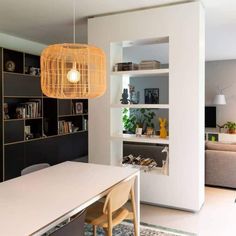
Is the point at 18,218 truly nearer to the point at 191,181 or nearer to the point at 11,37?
the point at 191,181

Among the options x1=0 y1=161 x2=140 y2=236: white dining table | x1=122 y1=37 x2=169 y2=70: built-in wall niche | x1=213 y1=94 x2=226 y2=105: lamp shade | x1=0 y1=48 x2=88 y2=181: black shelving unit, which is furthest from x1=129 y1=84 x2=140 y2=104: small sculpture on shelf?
x1=213 y1=94 x2=226 y2=105: lamp shade

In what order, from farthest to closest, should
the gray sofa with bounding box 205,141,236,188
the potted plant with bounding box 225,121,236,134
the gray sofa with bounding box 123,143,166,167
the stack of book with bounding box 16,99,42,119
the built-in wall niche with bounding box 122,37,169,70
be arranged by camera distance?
the potted plant with bounding box 225,121,236,134 → the built-in wall niche with bounding box 122,37,169,70 → the stack of book with bounding box 16,99,42,119 → the gray sofa with bounding box 123,143,166,167 → the gray sofa with bounding box 205,141,236,188

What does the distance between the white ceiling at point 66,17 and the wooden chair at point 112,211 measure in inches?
89.9

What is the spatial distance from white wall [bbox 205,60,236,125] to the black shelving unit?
12.4 feet

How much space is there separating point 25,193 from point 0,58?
320 centimetres

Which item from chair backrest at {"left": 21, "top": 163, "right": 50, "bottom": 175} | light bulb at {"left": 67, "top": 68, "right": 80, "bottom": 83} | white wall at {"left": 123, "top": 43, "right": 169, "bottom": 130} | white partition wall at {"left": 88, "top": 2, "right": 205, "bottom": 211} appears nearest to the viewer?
light bulb at {"left": 67, "top": 68, "right": 80, "bottom": 83}

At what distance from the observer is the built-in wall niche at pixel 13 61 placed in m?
4.82

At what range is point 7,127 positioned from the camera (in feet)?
15.3

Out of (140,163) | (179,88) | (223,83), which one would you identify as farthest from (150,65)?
(223,83)

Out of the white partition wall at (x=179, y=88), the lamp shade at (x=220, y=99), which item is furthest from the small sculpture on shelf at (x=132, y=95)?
the lamp shade at (x=220, y=99)

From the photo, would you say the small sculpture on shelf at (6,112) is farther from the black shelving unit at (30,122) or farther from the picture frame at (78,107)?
the picture frame at (78,107)

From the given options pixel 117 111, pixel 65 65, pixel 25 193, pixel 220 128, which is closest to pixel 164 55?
pixel 220 128

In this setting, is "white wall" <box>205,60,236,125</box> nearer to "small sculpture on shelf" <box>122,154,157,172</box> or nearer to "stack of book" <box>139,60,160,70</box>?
"small sculpture on shelf" <box>122,154,157,172</box>

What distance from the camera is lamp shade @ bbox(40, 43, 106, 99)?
7.70ft
